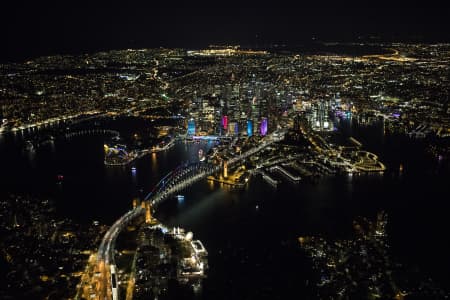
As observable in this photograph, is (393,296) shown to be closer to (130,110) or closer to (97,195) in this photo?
(97,195)

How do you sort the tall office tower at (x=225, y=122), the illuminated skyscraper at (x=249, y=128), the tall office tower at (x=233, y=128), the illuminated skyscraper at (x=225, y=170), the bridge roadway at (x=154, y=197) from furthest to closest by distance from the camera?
1. the tall office tower at (x=225, y=122)
2. the tall office tower at (x=233, y=128)
3. the illuminated skyscraper at (x=249, y=128)
4. the illuminated skyscraper at (x=225, y=170)
5. the bridge roadway at (x=154, y=197)

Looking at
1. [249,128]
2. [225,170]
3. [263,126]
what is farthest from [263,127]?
[225,170]

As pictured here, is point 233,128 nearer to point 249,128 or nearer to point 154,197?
point 249,128

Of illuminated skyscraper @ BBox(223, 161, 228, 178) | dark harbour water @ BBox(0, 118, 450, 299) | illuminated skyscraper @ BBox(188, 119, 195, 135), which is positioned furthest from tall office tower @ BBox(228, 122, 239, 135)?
illuminated skyscraper @ BBox(223, 161, 228, 178)

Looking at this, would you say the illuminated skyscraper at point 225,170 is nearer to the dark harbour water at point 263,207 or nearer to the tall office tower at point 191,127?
the dark harbour water at point 263,207

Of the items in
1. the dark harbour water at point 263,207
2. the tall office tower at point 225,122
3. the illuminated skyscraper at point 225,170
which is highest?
the tall office tower at point 225,122

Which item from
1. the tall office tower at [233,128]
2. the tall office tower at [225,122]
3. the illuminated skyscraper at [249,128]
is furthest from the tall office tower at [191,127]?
the illuminated skyscraper at [249,128]
